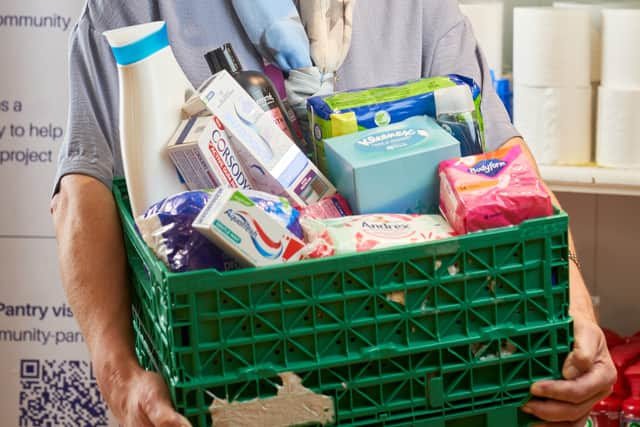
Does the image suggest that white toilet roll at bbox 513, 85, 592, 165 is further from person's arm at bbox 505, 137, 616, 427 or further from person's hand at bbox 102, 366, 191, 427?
person's hand at bbox 102, 366, 191, 427

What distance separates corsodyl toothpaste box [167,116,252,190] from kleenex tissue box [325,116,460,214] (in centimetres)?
11

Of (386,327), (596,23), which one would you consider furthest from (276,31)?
(596,23)

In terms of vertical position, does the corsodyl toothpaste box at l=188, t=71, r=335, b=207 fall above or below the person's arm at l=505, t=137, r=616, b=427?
above

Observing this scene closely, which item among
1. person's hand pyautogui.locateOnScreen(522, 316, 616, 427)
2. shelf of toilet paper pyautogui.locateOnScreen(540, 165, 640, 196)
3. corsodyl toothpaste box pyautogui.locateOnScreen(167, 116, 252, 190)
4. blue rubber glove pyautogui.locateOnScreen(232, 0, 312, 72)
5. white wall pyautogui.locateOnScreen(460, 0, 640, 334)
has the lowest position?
white wall pyautogui.locateOnScreen(460, 0, 640, 334)

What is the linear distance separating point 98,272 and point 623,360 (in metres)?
1.25

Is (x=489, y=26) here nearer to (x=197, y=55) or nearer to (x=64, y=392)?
(x=197, y=55)

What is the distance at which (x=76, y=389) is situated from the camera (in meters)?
2.56

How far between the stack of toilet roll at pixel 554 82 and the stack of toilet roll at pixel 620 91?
38 mm

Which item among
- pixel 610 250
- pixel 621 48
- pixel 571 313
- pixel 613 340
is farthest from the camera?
pixel 610 250

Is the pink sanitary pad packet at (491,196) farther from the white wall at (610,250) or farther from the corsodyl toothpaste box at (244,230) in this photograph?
the white wall at (610,250)

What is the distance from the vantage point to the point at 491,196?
947mm

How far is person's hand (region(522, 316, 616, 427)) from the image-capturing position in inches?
38.3

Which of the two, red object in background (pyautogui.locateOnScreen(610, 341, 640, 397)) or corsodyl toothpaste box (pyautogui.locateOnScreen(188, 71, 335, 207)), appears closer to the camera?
corsodyl toothpaste box (pyautogui.locateOnScreen(188, 71, 335, 207))

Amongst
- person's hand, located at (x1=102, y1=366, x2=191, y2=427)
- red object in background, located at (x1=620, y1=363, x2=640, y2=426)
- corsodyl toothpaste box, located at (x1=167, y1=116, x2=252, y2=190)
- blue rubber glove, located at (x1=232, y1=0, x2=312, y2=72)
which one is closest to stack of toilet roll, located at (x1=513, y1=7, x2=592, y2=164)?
red object in background, located at (x1=620, y1=363, x2=640, y2=426)
